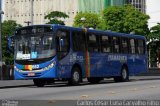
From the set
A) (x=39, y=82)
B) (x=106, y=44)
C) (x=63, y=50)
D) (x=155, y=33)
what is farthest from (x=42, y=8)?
(x=63, y=50)

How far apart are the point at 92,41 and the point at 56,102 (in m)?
14.7

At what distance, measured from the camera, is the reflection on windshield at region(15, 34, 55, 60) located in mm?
27484

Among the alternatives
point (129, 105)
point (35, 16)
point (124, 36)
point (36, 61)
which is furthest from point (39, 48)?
point (35, 16)

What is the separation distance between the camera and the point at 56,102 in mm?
16797

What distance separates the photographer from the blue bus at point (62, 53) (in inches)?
1087

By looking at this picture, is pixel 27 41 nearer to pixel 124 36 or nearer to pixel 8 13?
pixel 124 36

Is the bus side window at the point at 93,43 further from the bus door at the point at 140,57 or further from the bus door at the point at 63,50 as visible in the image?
the bus door at the point at 140,57

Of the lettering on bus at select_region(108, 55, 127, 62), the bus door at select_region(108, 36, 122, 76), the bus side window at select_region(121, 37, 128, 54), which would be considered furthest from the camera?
the bus side window at select_region(121, 37, 128, 54)

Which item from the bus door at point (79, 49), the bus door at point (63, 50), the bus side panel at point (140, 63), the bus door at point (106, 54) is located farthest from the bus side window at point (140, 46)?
the bus door at point (63, 50)

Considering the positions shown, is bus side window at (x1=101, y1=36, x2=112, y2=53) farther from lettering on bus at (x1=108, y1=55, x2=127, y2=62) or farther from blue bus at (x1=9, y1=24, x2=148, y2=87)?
lettering on bus at (x1=108, y1=55, x2=127, y2=62)

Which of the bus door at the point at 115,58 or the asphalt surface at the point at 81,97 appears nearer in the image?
the asphalt surface at the point at 81,97

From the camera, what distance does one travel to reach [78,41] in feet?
97.3

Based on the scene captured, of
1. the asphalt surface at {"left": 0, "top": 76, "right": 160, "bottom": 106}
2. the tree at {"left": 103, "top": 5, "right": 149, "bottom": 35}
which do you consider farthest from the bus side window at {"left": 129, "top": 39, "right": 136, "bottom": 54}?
the tree at {"left": 103, "top": 5, "right": 149, "bottom": 35}

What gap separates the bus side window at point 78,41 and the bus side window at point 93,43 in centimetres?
71
